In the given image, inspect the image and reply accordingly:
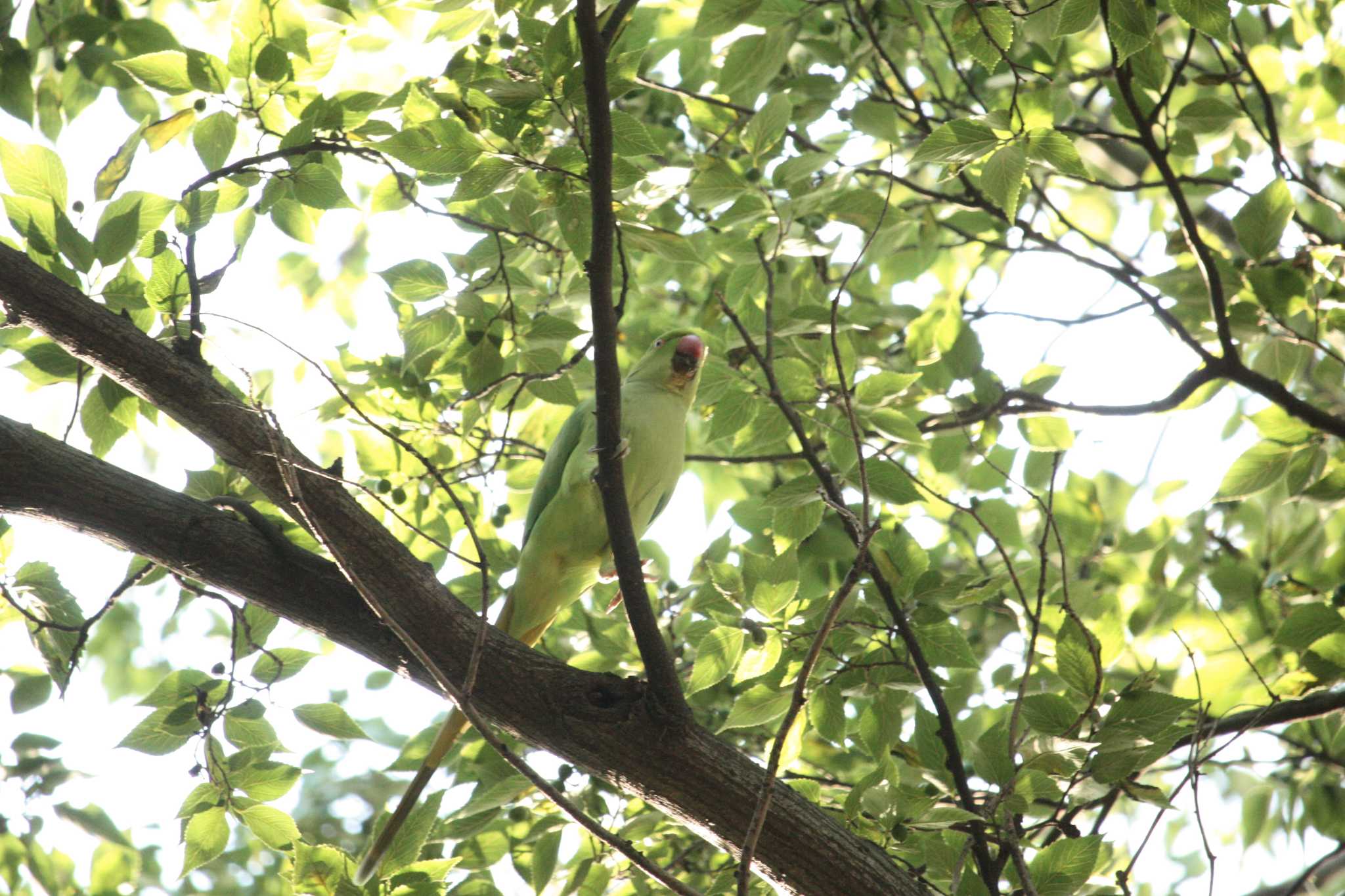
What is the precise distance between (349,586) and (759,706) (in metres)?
1.13

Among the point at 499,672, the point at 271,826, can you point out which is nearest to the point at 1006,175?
the point at 499,672

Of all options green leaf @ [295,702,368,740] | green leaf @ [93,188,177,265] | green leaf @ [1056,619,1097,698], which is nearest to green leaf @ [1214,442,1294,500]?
green leaf @ [1056,619,1097,698]

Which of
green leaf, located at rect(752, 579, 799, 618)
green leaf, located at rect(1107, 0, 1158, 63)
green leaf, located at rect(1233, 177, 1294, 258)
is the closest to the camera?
green leaf, located at rect(1107, 0, 1158, 63)

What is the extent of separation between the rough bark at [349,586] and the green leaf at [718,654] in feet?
0.68

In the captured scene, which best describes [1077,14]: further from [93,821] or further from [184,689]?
[93,821]

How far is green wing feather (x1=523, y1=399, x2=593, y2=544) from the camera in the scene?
11.9 feet

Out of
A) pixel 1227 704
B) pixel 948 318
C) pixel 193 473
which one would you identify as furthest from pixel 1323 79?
pixel 193 473

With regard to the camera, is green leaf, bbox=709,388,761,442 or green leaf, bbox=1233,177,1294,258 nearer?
green leaf, bbox=1233,177,1294,258

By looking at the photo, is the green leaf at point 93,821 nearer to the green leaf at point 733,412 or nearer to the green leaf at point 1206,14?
the green leaf at point 733,412

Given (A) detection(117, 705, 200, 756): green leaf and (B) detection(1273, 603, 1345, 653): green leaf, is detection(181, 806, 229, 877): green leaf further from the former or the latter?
(B) detection(1273, 603, 1345, 653): green leaf

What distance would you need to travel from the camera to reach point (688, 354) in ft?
12.3

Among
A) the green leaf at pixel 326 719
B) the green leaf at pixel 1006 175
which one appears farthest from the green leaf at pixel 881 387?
the green leaf at pixel 326 719

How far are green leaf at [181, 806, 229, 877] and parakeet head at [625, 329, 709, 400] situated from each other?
1.99 metres

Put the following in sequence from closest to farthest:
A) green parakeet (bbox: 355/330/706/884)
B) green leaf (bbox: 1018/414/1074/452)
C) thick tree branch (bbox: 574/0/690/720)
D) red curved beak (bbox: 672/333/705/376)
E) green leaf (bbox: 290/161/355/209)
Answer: thick tree branch (bbox: 574/0/690/720) < green leaf (bbox: 290/161/355/209) < green parakeet (bbox: 355/330/706/884) < green leaf (bbox: 1018/414/1074/452) < red curved beak (bbox: 672/333/705/376)
